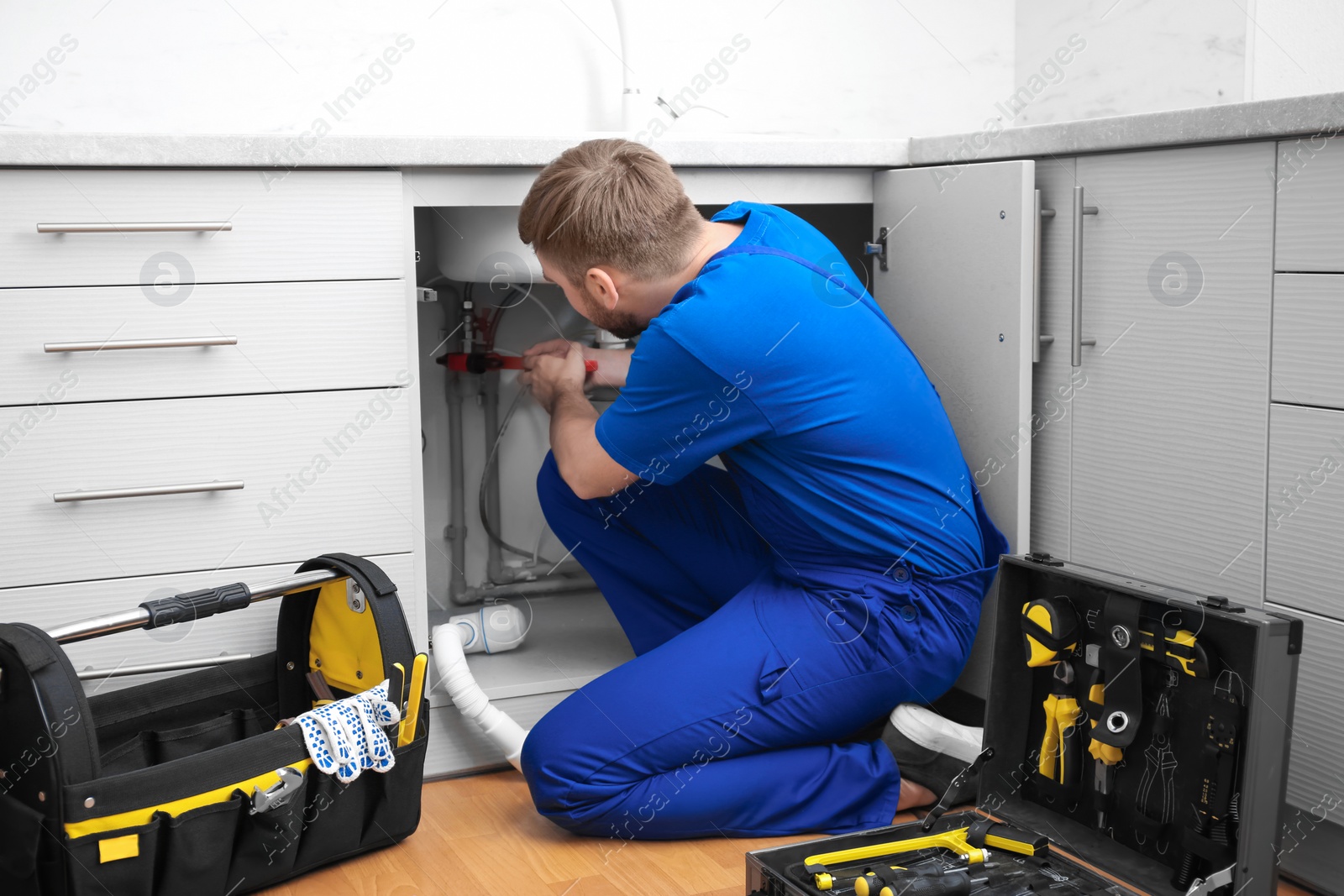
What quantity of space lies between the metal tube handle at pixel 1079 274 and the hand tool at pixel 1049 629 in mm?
342

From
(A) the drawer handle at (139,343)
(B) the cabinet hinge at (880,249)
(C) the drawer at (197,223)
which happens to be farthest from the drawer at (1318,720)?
(A) the drawer handle at (139,343)

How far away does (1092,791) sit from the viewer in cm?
126

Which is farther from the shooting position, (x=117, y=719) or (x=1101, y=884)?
(x=117, y=719)

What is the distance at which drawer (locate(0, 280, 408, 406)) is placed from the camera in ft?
4.47

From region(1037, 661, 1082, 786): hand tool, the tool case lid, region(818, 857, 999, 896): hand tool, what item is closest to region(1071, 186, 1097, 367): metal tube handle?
the tool case lid

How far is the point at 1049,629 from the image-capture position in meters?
1.25

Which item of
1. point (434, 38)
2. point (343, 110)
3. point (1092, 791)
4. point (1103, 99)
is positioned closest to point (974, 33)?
point (1103, 99)

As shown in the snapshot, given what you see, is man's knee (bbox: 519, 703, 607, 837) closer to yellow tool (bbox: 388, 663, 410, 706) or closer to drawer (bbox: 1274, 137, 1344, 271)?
yellow tool (bbox: 388, 663, 410, 706)

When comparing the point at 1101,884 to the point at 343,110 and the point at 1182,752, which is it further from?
the point at 343,110

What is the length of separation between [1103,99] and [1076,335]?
1.02 meters

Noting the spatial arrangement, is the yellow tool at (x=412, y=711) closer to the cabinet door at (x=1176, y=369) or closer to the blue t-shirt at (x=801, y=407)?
the blue t-shirt at (x=801, y=407)

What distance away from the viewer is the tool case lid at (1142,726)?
1062 mm

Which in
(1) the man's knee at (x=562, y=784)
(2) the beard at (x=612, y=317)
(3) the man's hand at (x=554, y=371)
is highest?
(2) the beard at (x=612, y=317)

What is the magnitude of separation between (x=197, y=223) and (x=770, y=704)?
88cm
